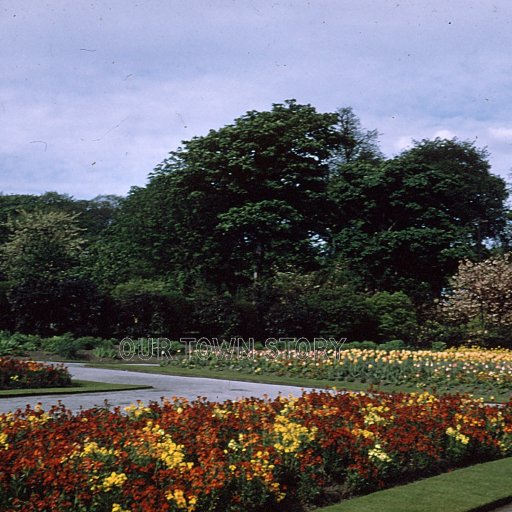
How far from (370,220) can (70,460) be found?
36.3 meters

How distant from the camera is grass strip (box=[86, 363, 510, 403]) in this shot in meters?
16.5

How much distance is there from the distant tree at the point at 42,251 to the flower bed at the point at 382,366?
10569 mm

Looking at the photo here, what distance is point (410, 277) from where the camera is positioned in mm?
39625

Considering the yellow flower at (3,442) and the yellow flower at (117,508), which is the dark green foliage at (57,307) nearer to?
the yellow flower at (3,442)

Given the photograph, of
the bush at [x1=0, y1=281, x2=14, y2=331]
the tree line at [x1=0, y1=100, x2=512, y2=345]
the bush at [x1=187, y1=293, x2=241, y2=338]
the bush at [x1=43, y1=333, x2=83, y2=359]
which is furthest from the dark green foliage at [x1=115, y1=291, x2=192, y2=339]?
the bush at [x1=43, y1=333, x2=83, y2=359]

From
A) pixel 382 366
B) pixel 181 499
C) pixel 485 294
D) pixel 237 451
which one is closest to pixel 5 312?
pixel 382 366

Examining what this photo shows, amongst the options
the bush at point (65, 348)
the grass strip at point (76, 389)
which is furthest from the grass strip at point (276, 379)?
the grass strip at point (76, 389)

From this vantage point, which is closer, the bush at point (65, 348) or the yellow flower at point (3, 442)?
the yellow flower at point (3, 442)

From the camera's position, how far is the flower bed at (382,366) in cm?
1728

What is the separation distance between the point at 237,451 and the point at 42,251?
27957 mm

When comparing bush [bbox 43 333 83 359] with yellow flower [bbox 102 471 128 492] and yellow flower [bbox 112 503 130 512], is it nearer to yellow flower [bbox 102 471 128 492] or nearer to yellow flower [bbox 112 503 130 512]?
yellow flower [bbox 102 471 128 492]

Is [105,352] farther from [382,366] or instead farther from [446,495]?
[446,495]

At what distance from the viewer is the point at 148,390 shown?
1597 cm

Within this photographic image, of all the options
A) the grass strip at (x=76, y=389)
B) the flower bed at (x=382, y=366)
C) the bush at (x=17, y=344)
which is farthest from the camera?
the bush at (x=17, y=344)
